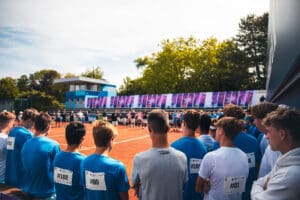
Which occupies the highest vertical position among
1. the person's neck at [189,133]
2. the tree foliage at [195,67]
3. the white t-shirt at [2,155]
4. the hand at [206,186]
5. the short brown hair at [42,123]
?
the tree foliage at [195,67]

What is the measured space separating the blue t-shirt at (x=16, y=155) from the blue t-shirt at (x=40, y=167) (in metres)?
0.92

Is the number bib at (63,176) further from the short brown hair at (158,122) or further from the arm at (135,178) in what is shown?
the short brown hair at (158,122)

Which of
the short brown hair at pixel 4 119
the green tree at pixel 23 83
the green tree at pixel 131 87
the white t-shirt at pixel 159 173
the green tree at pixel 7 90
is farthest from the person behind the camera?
the green tree at pixel 23 83

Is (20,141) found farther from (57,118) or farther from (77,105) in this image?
(77,105)

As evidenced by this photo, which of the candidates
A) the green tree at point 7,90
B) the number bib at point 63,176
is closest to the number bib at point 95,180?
the number bib at point 63,176

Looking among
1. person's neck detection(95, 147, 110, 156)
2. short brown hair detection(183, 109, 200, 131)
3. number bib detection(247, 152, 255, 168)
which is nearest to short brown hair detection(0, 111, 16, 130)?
person's neck detection(95, 147, 110, 156)

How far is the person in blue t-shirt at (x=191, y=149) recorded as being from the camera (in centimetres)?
370

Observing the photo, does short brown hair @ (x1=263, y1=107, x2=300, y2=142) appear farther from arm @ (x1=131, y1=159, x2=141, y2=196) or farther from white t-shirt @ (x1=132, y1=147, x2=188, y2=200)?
arm @ (x1=131, y1=159, x2=141, y2=196)

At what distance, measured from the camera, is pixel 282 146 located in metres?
2.11

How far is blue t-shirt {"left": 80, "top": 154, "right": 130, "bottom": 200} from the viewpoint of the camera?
3.01 meters

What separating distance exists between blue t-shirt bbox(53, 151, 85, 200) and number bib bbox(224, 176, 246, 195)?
1.88 meters

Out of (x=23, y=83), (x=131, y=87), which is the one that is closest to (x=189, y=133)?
(x=131, y=87)

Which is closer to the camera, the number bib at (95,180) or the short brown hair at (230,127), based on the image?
the number bib at (95,180)

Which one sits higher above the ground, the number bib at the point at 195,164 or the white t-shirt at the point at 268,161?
the white t-shirt at the point at 268,161
